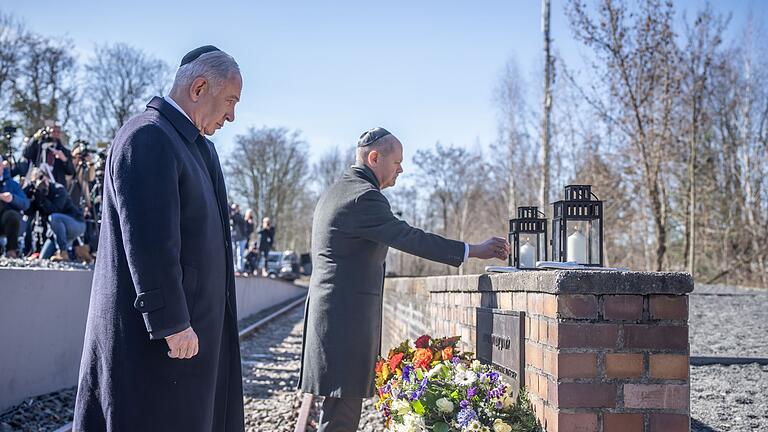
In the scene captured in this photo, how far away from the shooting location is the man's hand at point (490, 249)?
3.50 meters

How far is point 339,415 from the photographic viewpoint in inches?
144

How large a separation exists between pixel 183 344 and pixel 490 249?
5.04 feet

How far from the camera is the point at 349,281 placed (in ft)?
12.1

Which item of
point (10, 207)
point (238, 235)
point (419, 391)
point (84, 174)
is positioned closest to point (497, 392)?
point (419, 391)

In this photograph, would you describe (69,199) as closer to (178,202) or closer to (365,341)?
(365,341)

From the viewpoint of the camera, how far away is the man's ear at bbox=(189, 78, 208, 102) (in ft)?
9.22

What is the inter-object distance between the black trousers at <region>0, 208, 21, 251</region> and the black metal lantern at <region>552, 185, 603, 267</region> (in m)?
8.49

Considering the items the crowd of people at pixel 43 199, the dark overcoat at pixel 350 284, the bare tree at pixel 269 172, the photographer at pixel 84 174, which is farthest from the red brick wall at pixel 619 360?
the bare tree at pixel 269 172

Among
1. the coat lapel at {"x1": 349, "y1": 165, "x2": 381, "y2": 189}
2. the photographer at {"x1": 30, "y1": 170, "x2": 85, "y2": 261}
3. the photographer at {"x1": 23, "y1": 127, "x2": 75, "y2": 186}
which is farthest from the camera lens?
the photographer at {"x1": 23, "y1": 127, "x2": 75, "y2": 186}

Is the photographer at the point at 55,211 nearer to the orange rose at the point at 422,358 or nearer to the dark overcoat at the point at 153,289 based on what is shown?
the orange rose at the point at 422,358

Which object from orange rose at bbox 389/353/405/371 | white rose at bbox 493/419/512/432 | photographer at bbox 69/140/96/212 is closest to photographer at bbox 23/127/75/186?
photographer at bbox 69/140/96/212

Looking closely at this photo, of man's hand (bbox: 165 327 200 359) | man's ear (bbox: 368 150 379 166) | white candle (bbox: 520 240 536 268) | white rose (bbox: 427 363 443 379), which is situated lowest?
white rose (bbox: 427 363 443 379)

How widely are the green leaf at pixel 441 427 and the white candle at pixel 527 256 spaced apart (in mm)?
1275

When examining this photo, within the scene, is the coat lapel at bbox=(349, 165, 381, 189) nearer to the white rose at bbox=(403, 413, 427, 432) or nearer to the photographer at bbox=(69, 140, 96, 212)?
the white rose at bbox=(403, 413, 427, 432)
